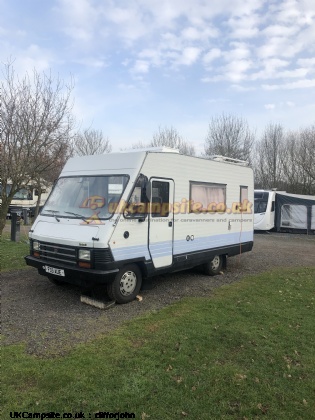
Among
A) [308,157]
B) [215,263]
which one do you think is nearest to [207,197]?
[215,263]

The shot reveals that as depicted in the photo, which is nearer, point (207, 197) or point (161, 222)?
point (161, 222)

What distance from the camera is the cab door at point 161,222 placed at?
6.28 m

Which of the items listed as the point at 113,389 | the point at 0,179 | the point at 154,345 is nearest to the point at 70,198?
the point at 154,345

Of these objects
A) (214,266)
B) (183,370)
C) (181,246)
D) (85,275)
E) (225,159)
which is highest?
(225,159)

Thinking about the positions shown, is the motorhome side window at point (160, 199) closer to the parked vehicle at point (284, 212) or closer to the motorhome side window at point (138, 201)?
the motorhome side window at point (138, 201)

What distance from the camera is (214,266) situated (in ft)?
27.8

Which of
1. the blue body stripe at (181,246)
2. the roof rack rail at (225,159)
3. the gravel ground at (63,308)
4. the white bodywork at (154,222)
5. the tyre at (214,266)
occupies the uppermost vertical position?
the roof rack rail at (225,159)

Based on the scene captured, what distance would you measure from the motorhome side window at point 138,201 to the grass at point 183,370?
1786 mm

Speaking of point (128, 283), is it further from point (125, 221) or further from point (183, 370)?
point (183, 370)

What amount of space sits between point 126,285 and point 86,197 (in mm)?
1808

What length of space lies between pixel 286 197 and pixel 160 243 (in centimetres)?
1516

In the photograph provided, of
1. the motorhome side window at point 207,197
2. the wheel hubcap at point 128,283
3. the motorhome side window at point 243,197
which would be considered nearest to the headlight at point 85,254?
the wheel hubcap at point 128,283

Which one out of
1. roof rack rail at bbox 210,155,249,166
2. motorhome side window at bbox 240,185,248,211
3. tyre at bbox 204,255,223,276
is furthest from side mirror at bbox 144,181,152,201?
motorhome side window at bbox 240,185,248,211

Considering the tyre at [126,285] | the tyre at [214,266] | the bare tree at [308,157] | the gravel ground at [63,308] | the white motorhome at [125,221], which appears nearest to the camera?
the gravel ground at [63,308]
